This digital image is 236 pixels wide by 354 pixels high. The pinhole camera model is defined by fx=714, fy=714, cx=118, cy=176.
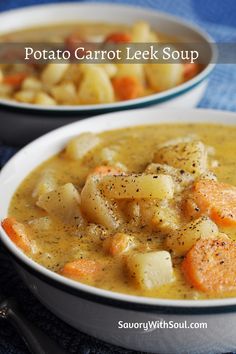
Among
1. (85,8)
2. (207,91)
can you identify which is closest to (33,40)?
(85,8)

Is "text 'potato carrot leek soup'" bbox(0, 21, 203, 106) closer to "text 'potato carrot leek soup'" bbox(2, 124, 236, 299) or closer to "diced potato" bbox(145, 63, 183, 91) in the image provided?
"diced potato" bbox(145, 63, 183, 91)

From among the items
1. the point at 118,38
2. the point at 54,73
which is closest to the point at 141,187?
the point at 54,73

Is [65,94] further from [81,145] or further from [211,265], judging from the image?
[211,265]

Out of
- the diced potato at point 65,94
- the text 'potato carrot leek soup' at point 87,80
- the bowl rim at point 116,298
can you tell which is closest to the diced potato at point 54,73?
the text 'potato carrot leek soup' at point 87,80

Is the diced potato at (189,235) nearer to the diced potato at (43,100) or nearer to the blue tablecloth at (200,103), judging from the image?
the blue tablecloth at (200,103)

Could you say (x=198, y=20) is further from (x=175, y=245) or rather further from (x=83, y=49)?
(x=175, y=245)
